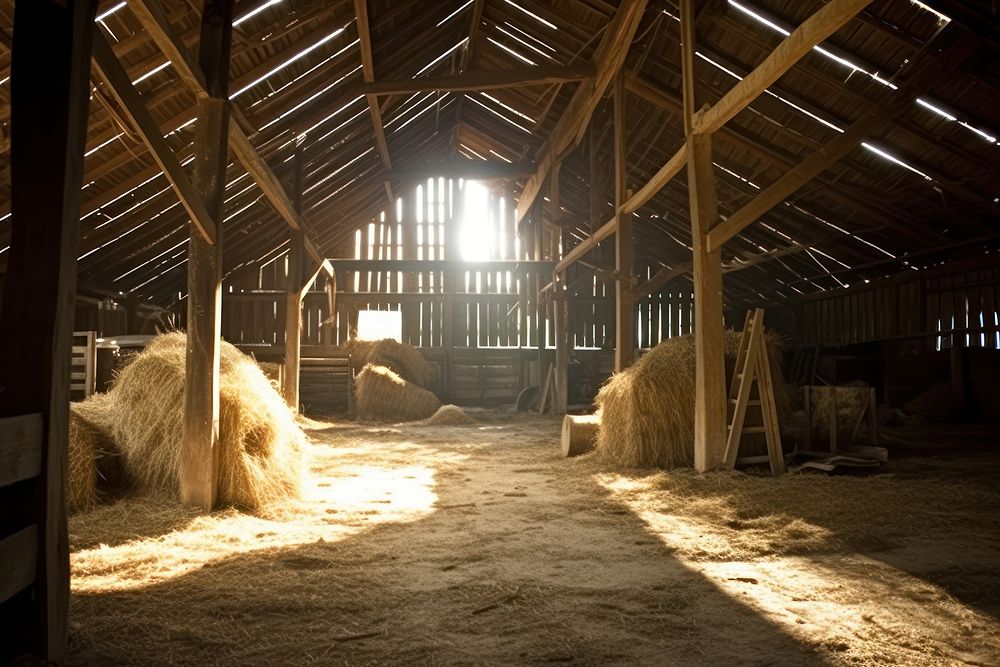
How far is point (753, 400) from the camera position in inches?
240

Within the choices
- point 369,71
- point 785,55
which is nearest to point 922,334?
point 785,55

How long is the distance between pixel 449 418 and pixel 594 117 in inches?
227

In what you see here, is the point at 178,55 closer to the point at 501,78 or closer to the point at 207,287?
the point at 207,287

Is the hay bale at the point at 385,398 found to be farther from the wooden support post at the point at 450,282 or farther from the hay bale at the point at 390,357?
the wooden support post at the point at 450,282

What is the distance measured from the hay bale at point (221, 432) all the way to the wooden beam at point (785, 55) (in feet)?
14.4

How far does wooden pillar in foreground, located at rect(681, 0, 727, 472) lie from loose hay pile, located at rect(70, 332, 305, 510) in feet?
11.4

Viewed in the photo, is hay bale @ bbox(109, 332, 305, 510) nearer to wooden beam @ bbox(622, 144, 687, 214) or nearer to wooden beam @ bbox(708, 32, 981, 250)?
wooden beam @ bbox(708, 32, 981, 250)

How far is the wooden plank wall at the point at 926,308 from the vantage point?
10469 millimetres

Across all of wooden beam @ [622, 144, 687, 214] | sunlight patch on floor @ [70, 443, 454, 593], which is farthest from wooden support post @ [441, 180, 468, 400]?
sunlight patch on floor @ [70, 443, 454, 593]

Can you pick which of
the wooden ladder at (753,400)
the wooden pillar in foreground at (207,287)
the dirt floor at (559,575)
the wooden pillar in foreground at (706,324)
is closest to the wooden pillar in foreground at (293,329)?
the dirt floor at (559,575)

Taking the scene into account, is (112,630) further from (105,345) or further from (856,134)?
(856,134)

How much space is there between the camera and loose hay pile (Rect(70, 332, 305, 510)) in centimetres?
464

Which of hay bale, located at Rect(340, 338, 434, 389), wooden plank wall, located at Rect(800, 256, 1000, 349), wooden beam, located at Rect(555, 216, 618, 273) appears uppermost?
wooden beam, located at Rect(555, 216, 618, 273)

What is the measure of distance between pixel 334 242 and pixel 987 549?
50.0 ft
